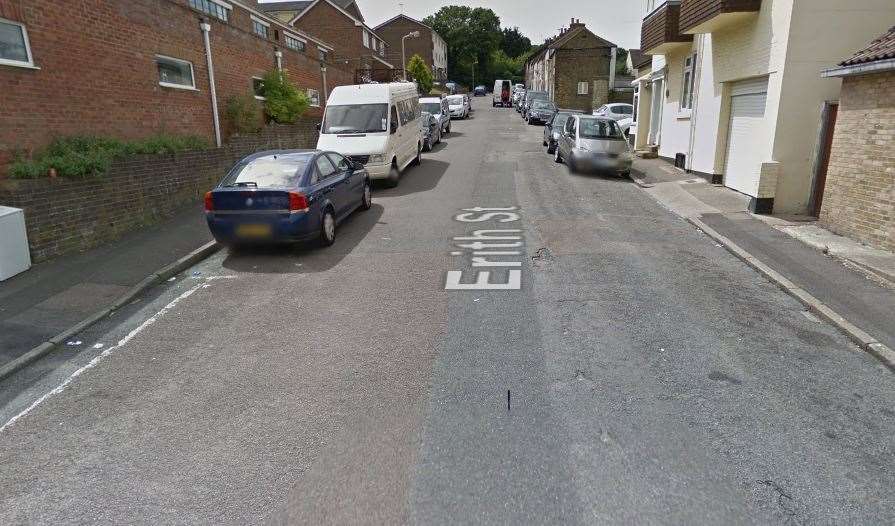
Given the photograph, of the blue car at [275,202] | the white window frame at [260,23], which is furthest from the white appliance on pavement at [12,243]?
the white window frame at [260,23]

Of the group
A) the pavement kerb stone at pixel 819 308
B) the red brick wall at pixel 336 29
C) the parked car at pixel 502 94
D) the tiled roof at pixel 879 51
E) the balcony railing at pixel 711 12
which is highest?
the red brick wall at pixel 336 29

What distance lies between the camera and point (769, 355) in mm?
4590

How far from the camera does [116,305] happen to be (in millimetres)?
6008

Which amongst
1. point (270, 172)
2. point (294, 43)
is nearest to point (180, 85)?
point (270, 172)

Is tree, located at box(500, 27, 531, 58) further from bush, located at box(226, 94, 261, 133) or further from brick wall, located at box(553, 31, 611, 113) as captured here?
bush, located at box(226, 94, 261, 133)

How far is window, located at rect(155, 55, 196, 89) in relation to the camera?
11984 mm

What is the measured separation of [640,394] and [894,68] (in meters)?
6.58

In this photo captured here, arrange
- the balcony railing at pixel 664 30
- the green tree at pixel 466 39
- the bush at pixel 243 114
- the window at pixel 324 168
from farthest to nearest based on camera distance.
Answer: the green tree at pixel 466 39, the bush at pixel 243 114, the balcony railing at pixel 664 30, the window at pixel 324 168

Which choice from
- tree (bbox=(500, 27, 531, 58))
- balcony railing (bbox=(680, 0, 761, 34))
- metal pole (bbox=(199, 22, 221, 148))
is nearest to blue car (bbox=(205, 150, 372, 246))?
metal pole (bbox=(199, 22, 221, 148))

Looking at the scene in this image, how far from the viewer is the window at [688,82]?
1466cm

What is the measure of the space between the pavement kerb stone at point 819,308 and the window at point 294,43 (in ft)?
62.7

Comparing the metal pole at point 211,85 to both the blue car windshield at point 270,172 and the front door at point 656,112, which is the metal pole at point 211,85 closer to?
the blue car windshield at point 270,172

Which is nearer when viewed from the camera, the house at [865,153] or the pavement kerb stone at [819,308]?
the pavement kerb stone at [819,308]

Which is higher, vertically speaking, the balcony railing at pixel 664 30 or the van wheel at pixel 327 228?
the balcony railing at pixel 664 30
